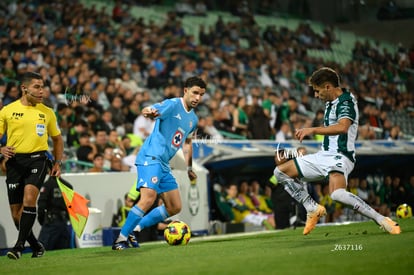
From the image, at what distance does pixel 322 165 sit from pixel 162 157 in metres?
2.06

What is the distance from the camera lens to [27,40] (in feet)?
67.2

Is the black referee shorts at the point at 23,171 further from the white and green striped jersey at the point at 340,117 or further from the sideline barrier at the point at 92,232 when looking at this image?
the sideline barrier at the point at 92,232

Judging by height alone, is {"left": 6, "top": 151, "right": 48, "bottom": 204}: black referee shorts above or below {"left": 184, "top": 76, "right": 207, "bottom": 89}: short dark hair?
below

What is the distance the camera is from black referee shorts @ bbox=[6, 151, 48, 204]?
10460mm

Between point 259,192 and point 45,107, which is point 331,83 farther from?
point 259,192

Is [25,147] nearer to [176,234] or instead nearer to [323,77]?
[176,234]

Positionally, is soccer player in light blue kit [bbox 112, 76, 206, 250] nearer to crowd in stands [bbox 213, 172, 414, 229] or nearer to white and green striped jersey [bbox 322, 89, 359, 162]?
white and green striped jersey [bbox 322, 89, 359, 162]

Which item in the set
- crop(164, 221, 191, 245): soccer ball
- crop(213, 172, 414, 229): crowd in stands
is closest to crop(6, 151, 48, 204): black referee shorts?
crop(164, 221, 191, 245): soccer ball

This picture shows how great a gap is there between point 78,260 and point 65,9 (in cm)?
1515

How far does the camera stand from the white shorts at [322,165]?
10586mm

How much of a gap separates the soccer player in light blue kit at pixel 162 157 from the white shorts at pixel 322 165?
1.56 meters

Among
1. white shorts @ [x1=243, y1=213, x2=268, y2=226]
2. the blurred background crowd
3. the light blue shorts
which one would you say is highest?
the blurred background crowd

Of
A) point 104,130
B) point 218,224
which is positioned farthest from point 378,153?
point 104,130

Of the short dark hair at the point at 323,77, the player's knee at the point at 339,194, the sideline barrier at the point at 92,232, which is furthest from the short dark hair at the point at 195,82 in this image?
the sideline barrier at the point at 92,232
